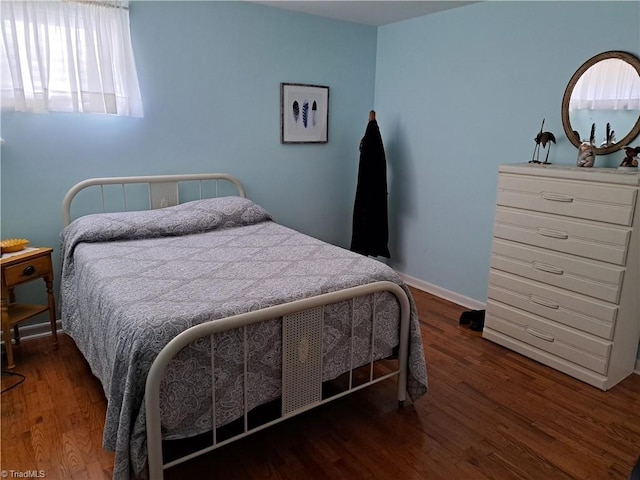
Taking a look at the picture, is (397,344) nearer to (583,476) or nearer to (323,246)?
(323,246)

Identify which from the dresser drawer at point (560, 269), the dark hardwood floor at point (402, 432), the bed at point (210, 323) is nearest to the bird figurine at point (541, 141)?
the dresser drawer at point (560, 269)

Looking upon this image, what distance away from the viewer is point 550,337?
2.68 metres

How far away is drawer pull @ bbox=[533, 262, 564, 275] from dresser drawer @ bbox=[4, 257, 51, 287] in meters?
2.87

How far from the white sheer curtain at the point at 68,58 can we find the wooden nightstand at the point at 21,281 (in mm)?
843

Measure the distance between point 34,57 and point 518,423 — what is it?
10.6 feet

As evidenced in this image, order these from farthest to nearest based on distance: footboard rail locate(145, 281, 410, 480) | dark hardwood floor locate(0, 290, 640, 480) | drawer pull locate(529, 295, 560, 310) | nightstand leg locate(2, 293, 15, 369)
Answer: drawer pull locate(529, 295, 560, 310)
nightstand leg locate(2, 293, 15, 369)
dark hardwood floor locate(0, 290, 640, 480)
footboard rail locate(145, 281, 410, 480)

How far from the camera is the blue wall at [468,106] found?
2.79 m

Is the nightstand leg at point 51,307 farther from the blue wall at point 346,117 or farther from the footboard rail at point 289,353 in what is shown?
the footboard rail at point 289,353

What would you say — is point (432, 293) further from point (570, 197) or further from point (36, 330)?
point (36, 330)

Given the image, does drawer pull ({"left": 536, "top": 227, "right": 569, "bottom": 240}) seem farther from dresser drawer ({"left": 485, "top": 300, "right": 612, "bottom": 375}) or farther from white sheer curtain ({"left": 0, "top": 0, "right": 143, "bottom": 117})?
white sheer curtain ({"left": 0, "top": 0, "right": 143, "bottom": 117})

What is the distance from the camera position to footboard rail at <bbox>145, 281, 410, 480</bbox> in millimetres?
1493

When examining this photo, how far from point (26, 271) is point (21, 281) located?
6 centimetres

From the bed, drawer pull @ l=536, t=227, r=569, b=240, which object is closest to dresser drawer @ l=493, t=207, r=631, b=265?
drawer pull @ l=536, t=227, r=569, b=240

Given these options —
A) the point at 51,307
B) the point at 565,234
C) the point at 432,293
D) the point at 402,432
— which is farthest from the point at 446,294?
the point at 51,307
